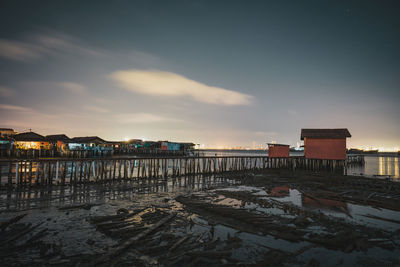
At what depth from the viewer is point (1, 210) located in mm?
8305

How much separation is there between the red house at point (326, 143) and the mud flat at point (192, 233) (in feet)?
61.3

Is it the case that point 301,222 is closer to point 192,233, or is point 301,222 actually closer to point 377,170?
point 192,233

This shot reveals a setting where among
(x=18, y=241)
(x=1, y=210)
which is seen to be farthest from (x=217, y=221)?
(x=1, y=210)

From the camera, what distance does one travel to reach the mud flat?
15.9 ft

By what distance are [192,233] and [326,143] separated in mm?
27374

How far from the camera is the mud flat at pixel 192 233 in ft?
15.9

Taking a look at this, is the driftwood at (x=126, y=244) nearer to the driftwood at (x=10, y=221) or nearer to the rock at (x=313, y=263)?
the driftwood at (x=10, y=221)

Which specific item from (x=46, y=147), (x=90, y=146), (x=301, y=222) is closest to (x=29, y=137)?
(x=46, y=147)

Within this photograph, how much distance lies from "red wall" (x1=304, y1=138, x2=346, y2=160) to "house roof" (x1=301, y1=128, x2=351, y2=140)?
1.65 ft

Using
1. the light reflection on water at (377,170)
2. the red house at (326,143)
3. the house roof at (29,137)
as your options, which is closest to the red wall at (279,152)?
the red house at (326,143)

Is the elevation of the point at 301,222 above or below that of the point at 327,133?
below

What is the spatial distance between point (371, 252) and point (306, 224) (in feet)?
6.48

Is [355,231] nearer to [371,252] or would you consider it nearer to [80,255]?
[371,252]

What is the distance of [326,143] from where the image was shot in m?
27.7
